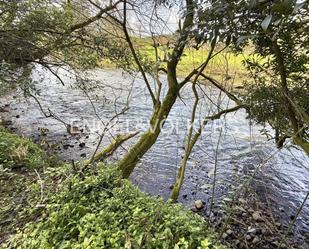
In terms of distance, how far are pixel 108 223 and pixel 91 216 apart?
128 mm

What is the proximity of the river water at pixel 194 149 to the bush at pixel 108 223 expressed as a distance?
1.67 meters

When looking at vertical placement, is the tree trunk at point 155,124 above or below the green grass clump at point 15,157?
above

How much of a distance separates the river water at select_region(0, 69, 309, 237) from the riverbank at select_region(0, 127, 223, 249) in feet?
5.33

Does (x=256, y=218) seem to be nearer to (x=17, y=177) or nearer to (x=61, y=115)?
(x=17, y=177)

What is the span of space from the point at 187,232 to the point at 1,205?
6.04 feet

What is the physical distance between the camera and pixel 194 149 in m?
6.51

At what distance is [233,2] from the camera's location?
1590mm

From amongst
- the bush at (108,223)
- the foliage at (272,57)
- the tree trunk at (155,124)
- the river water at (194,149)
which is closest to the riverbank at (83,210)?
the bush at (108,223)

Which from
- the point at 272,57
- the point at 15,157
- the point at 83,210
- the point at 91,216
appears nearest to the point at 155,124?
the point at 272,57

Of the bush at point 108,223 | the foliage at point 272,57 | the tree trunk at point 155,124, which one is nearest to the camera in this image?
the foliage at point 272,57

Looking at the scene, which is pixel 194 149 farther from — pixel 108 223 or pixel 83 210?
pixel 108 223

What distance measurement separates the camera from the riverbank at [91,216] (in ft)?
6.18

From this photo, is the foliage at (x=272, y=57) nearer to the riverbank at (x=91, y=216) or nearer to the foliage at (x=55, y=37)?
the riverbank at (x=91, y=216)

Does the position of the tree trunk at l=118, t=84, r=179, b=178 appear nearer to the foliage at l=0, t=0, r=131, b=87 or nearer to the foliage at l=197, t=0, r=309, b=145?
the foliage at l=197, t=0, r=309, b=145
